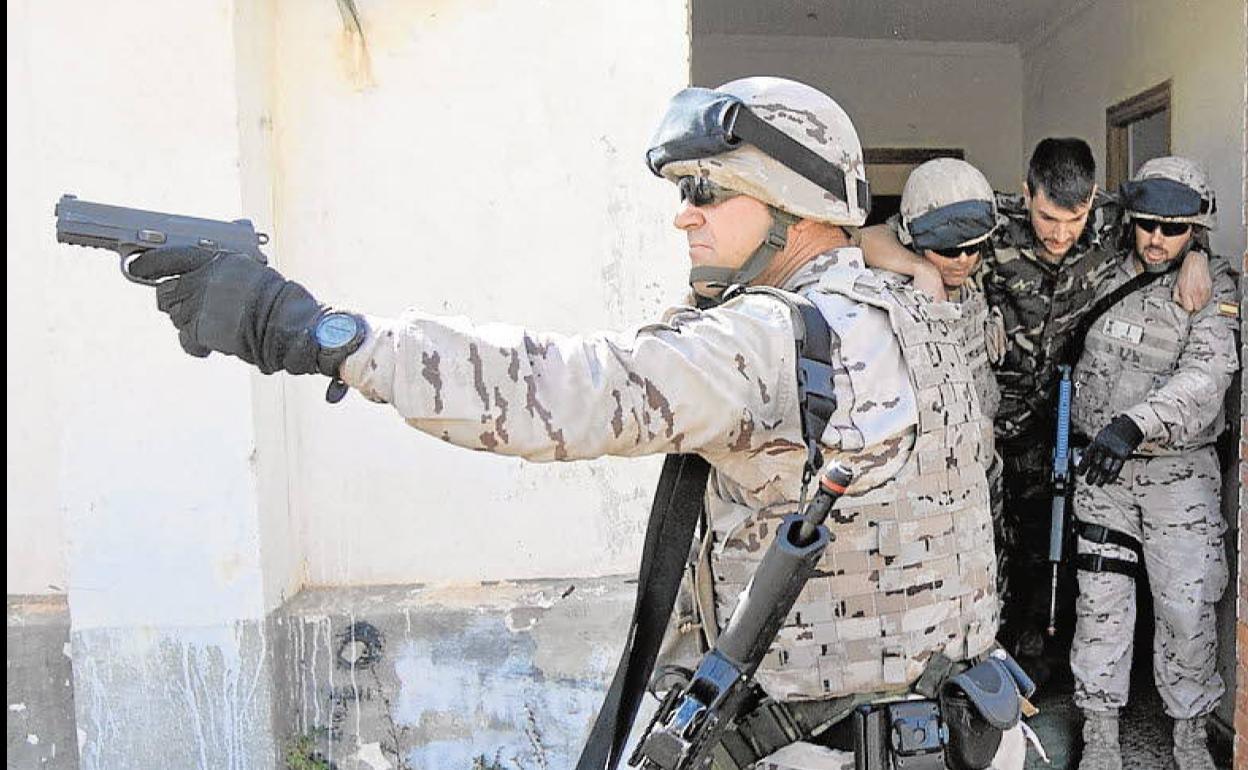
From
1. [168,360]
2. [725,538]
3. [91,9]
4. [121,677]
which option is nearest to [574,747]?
[121,677]

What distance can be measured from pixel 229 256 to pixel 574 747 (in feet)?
7.67

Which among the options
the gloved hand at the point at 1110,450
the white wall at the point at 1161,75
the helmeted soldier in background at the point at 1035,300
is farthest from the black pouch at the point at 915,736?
the white wall at the point at 1161,75

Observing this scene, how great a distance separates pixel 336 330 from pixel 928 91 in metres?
6.97

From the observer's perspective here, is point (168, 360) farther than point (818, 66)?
No

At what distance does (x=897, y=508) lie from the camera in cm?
178

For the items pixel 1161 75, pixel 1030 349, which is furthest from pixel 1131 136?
pixel 1030 349

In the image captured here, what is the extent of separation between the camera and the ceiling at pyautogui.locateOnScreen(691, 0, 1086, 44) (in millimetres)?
6469

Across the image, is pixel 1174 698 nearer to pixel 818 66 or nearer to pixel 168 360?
pixel 168 360

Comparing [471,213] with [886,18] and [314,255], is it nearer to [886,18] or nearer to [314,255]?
[314,255]

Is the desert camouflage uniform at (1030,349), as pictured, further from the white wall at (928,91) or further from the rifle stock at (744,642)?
the white wall at (928,91)

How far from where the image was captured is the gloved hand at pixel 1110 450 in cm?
378

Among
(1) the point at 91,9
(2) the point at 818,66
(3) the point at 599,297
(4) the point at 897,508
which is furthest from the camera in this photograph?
(2) the point at 818,66

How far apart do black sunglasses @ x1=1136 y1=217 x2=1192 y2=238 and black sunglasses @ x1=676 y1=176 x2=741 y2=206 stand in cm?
263

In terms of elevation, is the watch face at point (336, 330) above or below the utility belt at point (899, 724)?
above
